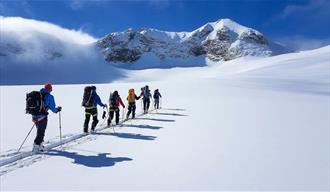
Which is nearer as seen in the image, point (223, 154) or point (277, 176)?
point (277, 176)

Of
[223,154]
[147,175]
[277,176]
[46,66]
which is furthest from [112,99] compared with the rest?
[46,66]

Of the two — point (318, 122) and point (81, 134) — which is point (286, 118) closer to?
point (318, 122)

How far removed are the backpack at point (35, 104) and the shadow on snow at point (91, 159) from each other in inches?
46.2

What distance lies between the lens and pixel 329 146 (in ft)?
34.2

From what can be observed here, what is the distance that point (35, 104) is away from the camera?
361 inches

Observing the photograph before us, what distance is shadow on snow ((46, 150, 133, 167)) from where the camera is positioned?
8.14 meters

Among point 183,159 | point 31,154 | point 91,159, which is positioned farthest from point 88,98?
point 183,159

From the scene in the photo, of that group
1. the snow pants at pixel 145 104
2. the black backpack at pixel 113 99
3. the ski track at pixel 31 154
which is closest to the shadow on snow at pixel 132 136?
the ski track at pixel 31 154

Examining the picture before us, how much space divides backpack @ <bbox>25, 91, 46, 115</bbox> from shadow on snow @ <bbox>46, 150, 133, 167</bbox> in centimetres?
117

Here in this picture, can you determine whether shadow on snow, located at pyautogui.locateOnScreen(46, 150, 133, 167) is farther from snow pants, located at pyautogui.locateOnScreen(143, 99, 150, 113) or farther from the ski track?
snow pants, located at pyautogui.locateOnScreen(143, 99, 150, 113)

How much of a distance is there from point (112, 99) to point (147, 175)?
8.09 m

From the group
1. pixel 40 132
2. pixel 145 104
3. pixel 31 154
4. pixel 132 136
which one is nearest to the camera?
pixel 31 154

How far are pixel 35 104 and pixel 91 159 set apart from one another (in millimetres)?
2195

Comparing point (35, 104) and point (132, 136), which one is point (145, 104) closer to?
point (132, 136)
